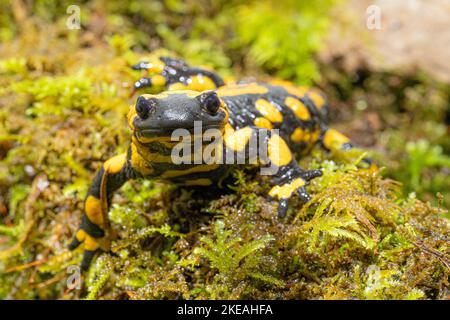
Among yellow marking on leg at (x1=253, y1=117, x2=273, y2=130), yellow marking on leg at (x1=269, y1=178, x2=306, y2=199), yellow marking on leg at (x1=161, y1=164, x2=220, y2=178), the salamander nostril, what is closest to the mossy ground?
yellow marking on leg at (x1=269, y1=178, x2=306, y2=199)

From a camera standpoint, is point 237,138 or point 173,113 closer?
point 173,113

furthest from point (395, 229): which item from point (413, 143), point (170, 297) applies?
point (413, 143)

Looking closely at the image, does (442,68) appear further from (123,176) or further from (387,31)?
(123,176)

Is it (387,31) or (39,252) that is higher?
(387,31)

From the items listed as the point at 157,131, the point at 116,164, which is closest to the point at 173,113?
the point at 157,131

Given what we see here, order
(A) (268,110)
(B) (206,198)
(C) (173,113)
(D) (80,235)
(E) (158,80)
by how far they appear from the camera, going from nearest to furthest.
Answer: (C) (173,113), (B) (206,198), (D) (80,235), (A) (268,110), (E) (158,80)

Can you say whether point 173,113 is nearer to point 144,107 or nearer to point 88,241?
point 144,107
